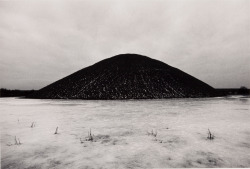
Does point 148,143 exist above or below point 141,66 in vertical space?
below

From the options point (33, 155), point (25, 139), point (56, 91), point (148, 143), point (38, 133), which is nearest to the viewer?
point (33, 155)

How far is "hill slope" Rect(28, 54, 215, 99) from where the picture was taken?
114 feet

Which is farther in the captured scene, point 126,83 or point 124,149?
point 126,83

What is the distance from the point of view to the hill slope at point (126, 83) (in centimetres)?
3478

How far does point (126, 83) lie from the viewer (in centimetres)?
3844

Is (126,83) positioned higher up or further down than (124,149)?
higher up

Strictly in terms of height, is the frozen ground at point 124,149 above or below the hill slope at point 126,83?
below

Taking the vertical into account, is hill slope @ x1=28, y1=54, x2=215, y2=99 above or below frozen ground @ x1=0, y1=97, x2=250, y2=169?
above

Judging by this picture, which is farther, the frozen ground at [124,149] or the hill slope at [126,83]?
the hill slope at [126,83]

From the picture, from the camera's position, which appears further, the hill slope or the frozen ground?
the hill slope

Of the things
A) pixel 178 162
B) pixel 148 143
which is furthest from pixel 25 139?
pixel 178 162

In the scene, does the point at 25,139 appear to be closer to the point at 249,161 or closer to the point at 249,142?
the point at 249,161

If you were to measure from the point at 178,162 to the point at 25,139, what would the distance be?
176 inches

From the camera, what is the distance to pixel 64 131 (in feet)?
23.8
